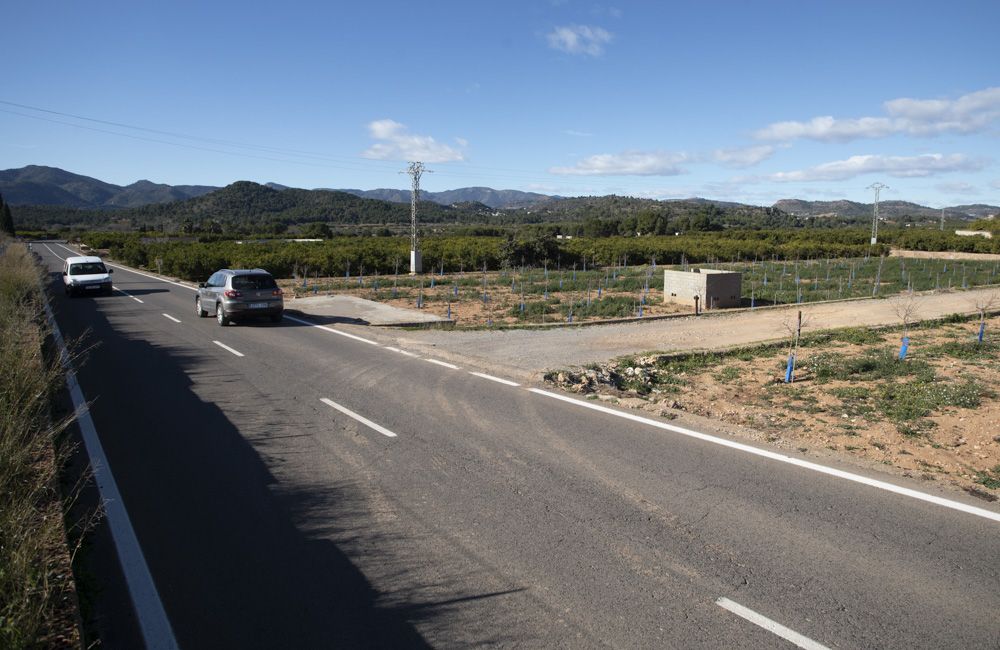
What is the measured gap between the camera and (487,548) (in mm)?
5297

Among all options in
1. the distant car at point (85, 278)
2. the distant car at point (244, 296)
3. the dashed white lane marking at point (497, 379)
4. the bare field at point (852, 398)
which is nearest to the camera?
the bare field at point (852, 398)

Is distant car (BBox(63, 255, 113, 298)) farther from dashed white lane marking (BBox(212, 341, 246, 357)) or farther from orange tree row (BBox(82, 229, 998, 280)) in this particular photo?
dashed white lane marking (BBox(212, 341, 246, 357))

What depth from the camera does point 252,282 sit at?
19.5 m

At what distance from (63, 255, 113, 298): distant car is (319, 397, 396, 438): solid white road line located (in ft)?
78.2

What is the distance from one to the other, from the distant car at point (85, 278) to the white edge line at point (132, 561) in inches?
956

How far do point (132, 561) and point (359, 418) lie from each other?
4244 millimetres

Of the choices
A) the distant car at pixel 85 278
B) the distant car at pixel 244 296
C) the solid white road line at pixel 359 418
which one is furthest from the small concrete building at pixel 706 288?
the distant car at pixel 85 278

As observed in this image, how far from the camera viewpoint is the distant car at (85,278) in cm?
2877

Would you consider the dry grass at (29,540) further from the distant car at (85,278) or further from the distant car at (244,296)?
the distant car at (85,278)

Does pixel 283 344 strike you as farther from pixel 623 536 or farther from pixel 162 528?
pixel 623 536

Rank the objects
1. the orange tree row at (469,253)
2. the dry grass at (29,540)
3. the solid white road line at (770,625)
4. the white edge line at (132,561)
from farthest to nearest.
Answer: the orange tree row at (469,253)
the white edge line at (132,561)
the solid white road line at (770,625)
the dry grass at (29,540)

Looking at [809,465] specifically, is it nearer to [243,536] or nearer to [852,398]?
[852,398]

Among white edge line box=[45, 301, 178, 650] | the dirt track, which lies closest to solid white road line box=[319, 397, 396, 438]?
white edge line box=[45, 301, 178, 650]

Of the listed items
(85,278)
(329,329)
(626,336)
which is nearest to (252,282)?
(329,329)
